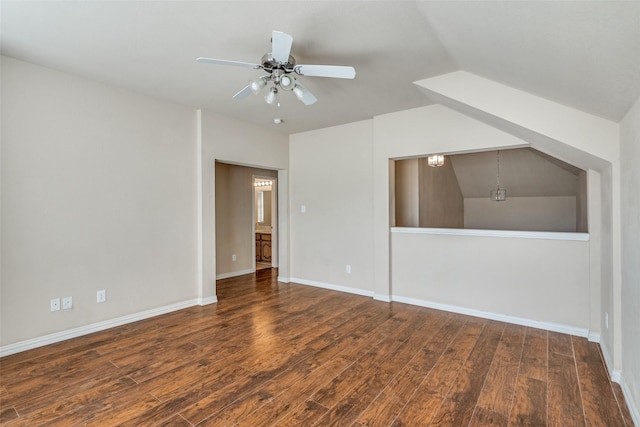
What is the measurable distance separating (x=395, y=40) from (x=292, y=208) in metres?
3.56

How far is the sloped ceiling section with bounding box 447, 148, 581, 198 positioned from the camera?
19.0 feet

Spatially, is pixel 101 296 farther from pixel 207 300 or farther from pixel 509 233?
pixel 509 233

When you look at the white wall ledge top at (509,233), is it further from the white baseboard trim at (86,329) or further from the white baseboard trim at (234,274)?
the white baseboard trim at (234,274)

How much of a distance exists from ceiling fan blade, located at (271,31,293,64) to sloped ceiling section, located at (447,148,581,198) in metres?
5.00

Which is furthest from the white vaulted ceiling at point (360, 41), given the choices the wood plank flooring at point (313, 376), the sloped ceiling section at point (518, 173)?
the sloped ceiling section at point (518, 173)

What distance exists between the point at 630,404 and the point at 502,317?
1608 millimetres

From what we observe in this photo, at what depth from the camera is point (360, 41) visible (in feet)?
8.04

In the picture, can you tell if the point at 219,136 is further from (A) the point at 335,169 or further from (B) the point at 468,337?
(B) the point at 468,337

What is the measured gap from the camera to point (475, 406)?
6.81 ft

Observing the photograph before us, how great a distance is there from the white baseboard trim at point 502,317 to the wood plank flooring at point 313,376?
11 centimetres

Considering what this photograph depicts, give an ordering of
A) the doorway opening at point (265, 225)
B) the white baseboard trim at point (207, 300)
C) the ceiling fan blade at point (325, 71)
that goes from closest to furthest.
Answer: the ceiling fan blade at point (325, 71) → the white baseboard trim at point (207, 300) → the doorway opening at point (265, 225)

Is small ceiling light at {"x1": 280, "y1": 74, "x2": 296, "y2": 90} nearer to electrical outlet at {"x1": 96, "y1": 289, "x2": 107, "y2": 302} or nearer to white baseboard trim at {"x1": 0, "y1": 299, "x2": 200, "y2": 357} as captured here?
electrical outlet at {"x1": 96, "y1": 289, "x2": 107, "y2": 302}

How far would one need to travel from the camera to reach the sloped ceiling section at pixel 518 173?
579 centimetres

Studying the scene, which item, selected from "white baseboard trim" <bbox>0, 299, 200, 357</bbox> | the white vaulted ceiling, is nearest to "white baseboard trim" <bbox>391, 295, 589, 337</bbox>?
the white vaulted ceiling
